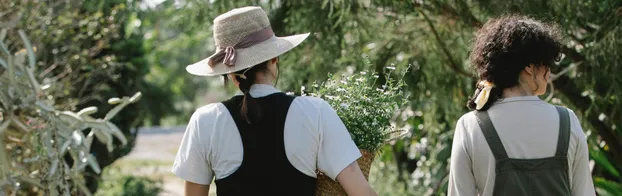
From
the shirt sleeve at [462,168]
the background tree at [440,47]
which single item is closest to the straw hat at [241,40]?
the shirt sleeve at [462,168]

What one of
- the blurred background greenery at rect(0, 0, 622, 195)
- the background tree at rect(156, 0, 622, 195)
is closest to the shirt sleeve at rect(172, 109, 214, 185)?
the blurred background greenery at rect(0, 0, 622, 195)

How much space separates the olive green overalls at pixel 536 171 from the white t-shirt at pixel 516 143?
14 mm

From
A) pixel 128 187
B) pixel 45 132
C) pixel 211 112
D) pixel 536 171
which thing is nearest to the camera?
pixel 536 171

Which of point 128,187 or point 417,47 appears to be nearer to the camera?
point 417,47

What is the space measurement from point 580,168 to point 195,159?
1081 mm

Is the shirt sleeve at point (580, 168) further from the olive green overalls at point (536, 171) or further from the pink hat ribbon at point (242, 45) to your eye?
the pink hat ribbon at point (242, 45)

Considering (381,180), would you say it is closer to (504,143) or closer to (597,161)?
(597,161)

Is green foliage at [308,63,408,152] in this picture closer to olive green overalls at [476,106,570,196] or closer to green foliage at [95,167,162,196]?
olive green overalls at [476,106,570,196]

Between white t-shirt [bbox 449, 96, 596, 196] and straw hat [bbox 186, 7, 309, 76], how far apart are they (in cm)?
58

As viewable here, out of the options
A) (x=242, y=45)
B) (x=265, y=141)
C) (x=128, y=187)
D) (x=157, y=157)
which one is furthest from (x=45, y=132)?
(x=157, y=157)

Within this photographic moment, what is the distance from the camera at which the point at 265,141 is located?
227 cm

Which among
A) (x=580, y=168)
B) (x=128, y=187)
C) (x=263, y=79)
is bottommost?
(x=128, y=187)

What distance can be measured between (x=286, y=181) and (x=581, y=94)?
354cm

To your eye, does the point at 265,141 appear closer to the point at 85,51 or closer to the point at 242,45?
the point at 242,45
